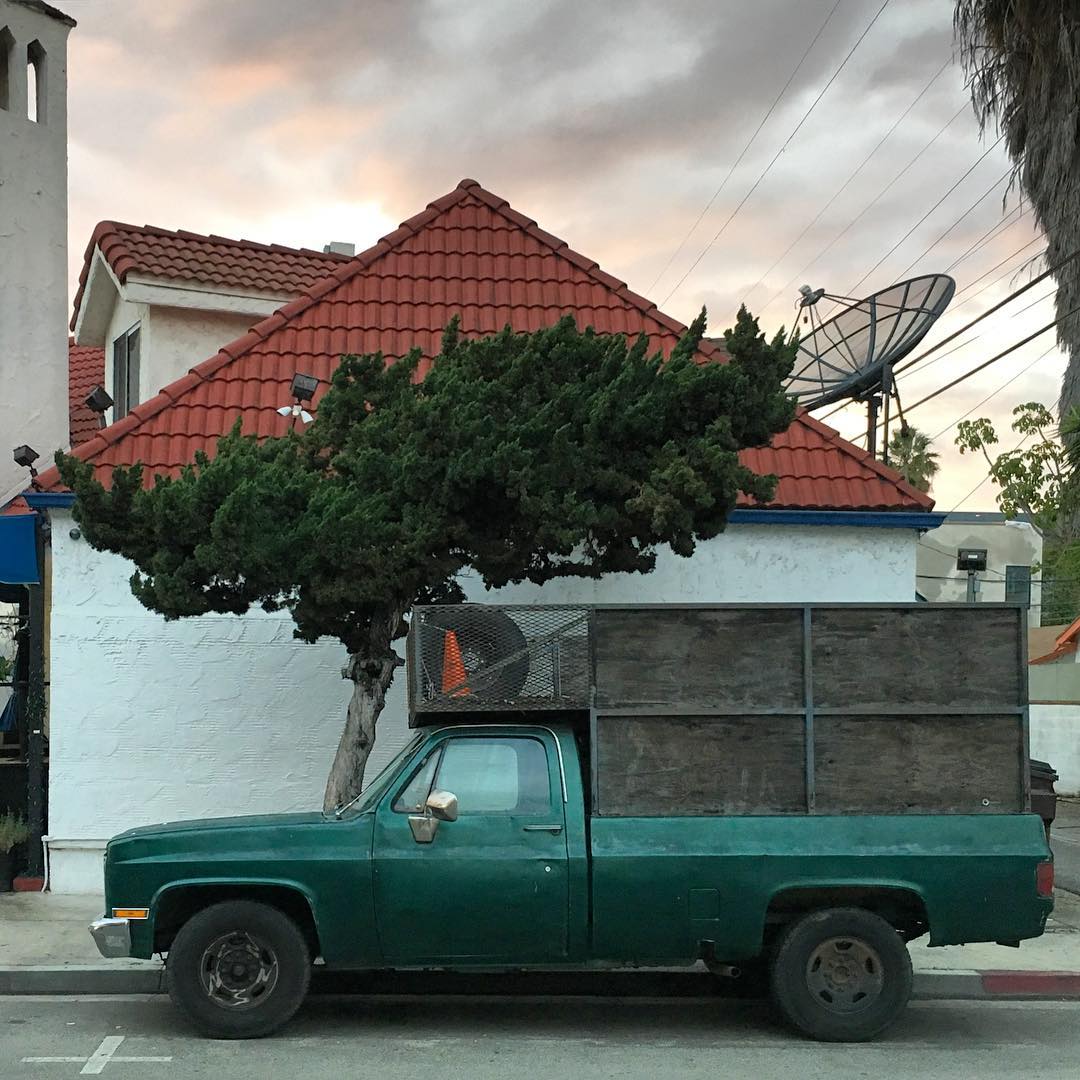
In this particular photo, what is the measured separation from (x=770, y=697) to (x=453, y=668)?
175 cm

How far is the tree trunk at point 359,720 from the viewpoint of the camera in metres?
9.34

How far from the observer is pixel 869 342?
1656 centimetres

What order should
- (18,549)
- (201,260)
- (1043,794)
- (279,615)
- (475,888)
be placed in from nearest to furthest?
(475,888)
(1043,794)
(18,549)
(279,615)
(201,260)

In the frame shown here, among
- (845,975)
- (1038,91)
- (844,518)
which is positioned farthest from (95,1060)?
(1038,91)

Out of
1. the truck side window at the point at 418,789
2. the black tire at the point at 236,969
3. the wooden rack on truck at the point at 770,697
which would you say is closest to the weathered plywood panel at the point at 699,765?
the wooden rack on truck at the point at 770,697

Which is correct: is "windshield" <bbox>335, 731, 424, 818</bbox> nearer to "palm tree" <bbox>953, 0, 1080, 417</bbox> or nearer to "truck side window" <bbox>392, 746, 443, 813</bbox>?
"truck side window" <bbox>392, 746, 443, 813</bbox>

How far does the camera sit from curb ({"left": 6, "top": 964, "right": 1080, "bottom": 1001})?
27.7 feet

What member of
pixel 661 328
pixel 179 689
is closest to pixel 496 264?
pixel 661 328

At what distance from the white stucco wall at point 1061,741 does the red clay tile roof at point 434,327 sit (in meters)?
12.5

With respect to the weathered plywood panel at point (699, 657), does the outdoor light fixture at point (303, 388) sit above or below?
above

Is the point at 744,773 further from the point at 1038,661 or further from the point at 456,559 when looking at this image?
the point at 1038,661

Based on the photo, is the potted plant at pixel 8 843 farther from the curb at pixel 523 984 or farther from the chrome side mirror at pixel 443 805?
the chrome side mirror at pixel 443 805

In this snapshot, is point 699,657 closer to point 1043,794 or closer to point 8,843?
point 1043,794

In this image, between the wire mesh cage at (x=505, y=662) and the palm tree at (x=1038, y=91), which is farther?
the palm tree at (x=1038, y=91)
